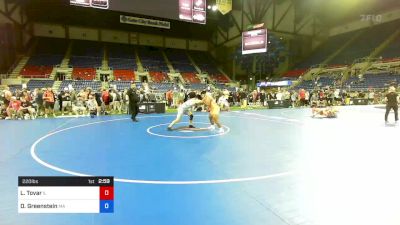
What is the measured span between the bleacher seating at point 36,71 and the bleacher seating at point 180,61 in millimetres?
15903

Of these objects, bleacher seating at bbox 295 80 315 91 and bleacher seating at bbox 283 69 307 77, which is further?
bleacher seating at bbox 283 69 307 77

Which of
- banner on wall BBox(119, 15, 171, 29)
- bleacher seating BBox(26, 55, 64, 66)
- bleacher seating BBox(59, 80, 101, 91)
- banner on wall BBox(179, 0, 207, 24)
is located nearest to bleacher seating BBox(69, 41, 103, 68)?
bleacher seating BBox(26, 55, 64, 66)

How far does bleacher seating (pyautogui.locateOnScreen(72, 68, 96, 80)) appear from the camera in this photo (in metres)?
31.7

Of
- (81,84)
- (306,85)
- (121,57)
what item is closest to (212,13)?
(121,57)

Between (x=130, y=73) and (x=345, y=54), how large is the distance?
88.5 feet

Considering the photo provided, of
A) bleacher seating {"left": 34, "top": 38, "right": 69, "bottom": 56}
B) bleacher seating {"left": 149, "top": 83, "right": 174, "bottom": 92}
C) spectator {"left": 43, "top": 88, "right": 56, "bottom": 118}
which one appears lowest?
spectator {"left": 43, "top": 88, "right": 56, "bottom": 118}

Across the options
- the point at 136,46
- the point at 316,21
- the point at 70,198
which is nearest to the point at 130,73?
the point at 136,46

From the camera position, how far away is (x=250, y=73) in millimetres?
39500

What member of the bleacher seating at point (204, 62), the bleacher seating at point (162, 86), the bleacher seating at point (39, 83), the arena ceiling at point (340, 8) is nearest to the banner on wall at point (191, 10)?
the bleacher seating at point (162, 86)

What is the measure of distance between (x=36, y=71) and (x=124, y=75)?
366 inches

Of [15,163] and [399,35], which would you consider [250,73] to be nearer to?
[399,35]

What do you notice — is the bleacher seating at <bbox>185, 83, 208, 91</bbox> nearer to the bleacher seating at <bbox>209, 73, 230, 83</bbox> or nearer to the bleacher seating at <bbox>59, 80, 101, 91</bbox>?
the bleacher seating at <bbox>209, 73, 230, 83</bbox>

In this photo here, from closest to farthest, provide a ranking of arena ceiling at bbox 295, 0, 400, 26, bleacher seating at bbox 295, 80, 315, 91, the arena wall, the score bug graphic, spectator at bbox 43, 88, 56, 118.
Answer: the score bug graphic → spectator at bbox 43, 88, 56, 118 → arena ceiling at bbox 295, 0, 400, 26 → bleacher seating at bbox 295, 80, 315, 91 → the arena wall

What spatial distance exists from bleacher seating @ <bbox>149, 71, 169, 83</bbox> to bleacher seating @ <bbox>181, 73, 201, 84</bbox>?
2.54 m
